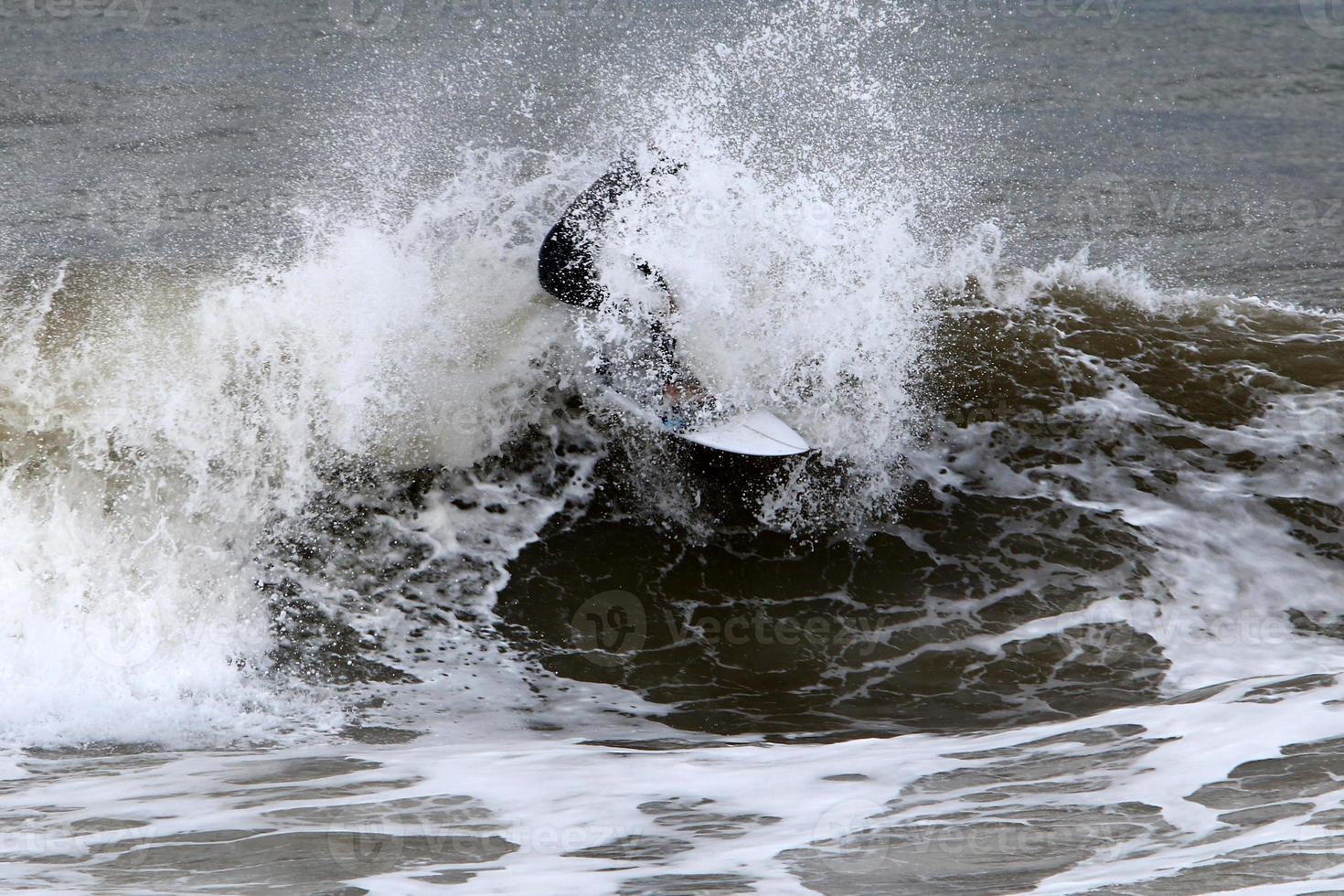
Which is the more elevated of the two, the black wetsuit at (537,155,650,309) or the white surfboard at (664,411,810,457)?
the black wetsuit at (537,155,650,309)

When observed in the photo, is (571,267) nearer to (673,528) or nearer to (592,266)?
(592,266)

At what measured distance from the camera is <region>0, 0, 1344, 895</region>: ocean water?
4.61 meters

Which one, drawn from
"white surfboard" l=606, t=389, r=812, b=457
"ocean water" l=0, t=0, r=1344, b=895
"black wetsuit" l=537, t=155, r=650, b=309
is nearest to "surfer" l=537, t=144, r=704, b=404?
"black wetsuit" l=537, t=155, r=650, b=309

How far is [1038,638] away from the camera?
257 inches

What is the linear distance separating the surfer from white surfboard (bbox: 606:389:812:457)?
251 mm

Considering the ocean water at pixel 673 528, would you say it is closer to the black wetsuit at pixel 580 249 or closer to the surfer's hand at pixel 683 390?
the black wetsuit at pixel 580 249

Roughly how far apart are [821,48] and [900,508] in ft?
31.9

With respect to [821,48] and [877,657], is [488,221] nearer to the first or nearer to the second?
[877,657]

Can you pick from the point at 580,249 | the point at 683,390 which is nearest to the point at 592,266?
the point at 580,249

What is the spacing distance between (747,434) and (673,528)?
83 centimetres

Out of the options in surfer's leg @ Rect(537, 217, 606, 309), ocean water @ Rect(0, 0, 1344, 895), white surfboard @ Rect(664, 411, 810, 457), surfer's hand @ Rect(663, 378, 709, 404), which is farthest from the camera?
surfer's leg @ Rect(537, 217, 606, 309)

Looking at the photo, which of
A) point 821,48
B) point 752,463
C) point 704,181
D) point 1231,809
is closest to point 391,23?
point 821,48

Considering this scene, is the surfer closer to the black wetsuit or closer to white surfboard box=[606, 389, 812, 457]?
the black wetsuit

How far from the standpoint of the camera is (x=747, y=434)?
7.06 metres
